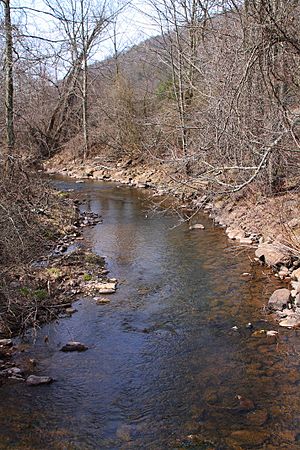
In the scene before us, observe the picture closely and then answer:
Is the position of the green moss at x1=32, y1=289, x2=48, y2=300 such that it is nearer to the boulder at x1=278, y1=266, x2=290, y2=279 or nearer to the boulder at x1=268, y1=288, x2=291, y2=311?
the boulder at x1=268, y1=288, x2=291, y2=311

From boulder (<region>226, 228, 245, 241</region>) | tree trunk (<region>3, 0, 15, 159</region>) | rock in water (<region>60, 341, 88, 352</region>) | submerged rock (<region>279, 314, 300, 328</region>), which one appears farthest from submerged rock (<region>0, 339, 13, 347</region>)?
boulder (<region>226, 228, 245, 241</region>)

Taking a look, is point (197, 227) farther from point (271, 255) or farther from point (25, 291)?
point (25, 291)

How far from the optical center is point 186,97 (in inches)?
628

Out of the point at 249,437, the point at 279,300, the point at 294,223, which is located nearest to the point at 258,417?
the point at 249,437

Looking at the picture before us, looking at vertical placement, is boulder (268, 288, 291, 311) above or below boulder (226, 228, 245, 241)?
below

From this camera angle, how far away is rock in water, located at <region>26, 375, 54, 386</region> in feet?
15.5

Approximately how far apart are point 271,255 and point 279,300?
167 centimetres

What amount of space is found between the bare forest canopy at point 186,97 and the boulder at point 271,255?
1.46 meters

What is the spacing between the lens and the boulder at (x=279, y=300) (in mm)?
6332

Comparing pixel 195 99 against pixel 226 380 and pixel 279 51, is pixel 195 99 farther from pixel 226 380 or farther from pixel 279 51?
pixel 226 380

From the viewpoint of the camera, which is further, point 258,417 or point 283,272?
point 283,272

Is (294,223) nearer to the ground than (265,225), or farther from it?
farther from it

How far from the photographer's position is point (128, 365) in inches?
200

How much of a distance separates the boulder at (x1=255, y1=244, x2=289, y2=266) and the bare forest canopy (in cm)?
146
